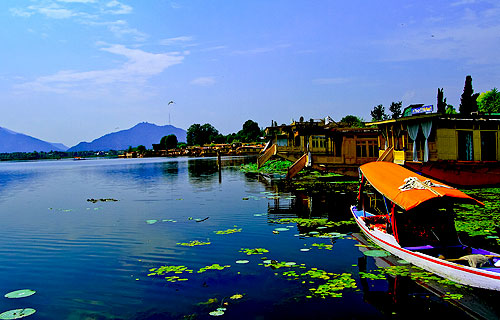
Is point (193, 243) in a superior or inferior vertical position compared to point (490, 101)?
inferior

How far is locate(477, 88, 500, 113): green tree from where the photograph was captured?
185 feet

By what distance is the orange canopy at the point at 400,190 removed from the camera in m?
9.12

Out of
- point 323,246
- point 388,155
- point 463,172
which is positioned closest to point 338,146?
point 388,155

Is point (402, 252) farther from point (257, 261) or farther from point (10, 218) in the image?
point (10, 218)

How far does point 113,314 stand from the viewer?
7.73m

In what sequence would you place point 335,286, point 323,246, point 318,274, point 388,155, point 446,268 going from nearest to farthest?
point 446,268 → point 335,286 → point 318,274 → point 323,246 → point 388,155

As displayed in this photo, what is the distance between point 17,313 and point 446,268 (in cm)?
954

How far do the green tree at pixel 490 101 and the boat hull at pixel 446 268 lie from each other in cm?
5692

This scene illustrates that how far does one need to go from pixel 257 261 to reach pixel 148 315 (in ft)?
13.1

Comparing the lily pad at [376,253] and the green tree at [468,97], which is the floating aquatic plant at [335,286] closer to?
the lily pad at [376,253]

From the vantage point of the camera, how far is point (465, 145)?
77.0 feet

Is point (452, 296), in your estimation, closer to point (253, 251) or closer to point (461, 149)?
point (253, 251)

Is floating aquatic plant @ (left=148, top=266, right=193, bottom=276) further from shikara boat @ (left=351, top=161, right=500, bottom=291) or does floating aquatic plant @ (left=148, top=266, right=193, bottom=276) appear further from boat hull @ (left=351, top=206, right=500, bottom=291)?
shikara boat @ (left=351, top=161, right=500, bottom=291)

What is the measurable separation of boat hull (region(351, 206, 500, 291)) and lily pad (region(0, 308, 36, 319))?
9155 millimetres
